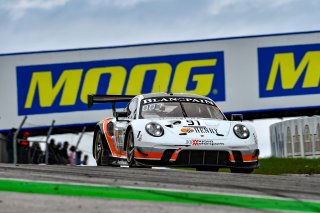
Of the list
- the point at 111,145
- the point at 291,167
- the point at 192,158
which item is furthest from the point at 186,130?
the point at 291,167

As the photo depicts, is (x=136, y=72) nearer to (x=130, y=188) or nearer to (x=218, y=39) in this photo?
(x=218, y=39)

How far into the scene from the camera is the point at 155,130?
1152cm

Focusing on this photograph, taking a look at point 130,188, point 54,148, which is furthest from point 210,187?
point 54,148

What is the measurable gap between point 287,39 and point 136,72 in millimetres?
6277

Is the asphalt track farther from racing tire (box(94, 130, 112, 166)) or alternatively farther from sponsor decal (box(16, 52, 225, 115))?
sponsor decal (box(16, 52, 225, 115))

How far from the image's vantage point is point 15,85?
34.2 m

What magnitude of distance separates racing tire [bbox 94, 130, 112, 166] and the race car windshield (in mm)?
1613

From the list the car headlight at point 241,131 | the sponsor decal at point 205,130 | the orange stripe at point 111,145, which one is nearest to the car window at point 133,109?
the orange stripe at point 111,145

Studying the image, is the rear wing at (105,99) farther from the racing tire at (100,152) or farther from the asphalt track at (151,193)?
the asphalt track at (151,193)

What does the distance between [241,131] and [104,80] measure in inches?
891

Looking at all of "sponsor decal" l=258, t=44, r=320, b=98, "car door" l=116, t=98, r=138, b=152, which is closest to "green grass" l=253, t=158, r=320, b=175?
"car door" l=116, t=98, r=138, b=152

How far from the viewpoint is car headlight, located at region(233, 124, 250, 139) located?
38.8 ft

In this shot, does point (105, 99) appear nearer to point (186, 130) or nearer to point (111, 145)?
point (111, 145)

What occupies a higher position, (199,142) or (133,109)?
(133,109)
